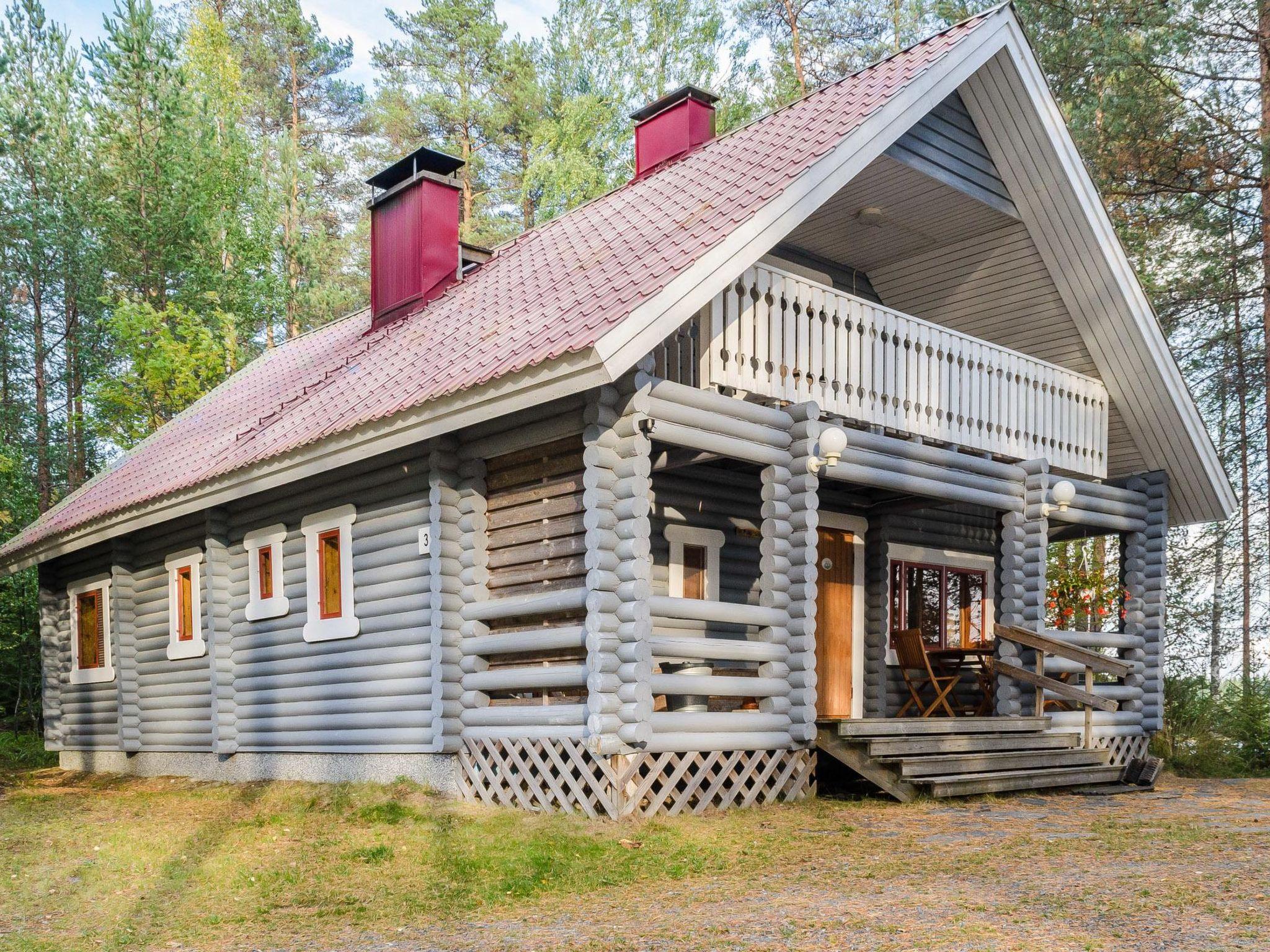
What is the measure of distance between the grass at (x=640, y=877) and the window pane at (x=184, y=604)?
4.25m

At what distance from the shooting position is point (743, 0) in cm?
2900

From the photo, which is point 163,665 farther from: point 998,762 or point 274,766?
point 998,762

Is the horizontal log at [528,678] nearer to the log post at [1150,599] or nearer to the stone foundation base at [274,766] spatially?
the stone foundation base at [274,766]

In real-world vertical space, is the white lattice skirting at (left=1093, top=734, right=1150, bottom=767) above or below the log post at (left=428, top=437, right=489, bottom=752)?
below

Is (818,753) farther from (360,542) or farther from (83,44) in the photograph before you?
(83,44)

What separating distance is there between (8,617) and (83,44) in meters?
11.8

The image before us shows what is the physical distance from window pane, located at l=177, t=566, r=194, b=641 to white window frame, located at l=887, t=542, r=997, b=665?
768 centimetres

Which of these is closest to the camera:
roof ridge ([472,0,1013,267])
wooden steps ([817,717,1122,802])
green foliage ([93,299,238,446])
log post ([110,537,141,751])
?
wooden steps ([817,717,1122,802])

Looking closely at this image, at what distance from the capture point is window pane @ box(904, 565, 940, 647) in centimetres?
1403

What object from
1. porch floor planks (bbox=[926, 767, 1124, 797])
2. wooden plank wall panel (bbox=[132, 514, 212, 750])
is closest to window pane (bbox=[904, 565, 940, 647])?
porch floor planks (bbox=[926, 767, 1124, 797])

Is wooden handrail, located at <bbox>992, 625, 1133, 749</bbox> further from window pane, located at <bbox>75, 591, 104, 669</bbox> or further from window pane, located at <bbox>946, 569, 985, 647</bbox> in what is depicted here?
window pane, located at <bbox>75, 591, 104, 669</bbox>

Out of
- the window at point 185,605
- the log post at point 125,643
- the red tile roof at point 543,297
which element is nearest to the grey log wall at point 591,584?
the window at point 185,605

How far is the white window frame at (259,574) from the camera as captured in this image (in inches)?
490

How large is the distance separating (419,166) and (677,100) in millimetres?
3292
